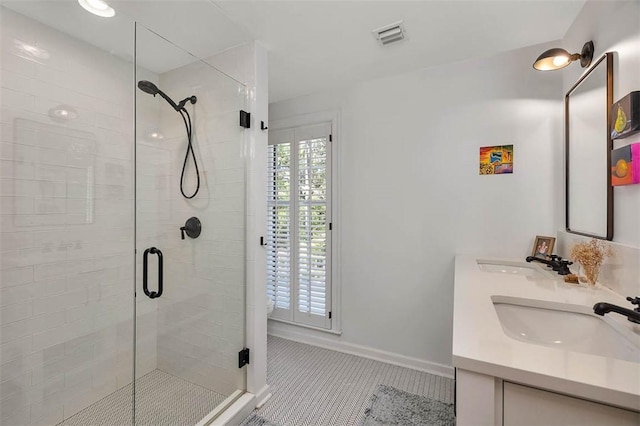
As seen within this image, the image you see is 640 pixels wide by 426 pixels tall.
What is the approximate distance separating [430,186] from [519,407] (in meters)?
1.81

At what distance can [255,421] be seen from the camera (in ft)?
5.72

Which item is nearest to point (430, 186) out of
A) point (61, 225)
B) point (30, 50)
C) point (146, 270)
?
point (146, 270)

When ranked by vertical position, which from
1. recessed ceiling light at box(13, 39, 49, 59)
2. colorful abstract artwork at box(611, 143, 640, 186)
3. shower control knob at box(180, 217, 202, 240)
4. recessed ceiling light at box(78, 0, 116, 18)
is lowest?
shower control knob at box(180, 217, 202, 240)

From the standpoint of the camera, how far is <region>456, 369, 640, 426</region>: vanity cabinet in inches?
24.5

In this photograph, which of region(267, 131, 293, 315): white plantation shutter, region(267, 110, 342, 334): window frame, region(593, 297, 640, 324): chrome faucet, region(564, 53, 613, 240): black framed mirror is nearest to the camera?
region(593, 297, 640, 324): chrome faucet

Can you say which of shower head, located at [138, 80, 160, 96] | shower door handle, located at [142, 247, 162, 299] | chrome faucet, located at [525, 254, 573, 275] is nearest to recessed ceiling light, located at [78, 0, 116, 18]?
shower head, located at [138, 80, 160, 96]

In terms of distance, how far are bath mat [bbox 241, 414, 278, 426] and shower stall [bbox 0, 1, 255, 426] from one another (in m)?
0.18

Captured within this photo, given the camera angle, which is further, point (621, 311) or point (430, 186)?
point (430, 186)

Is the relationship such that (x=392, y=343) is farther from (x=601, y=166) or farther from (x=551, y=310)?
(x=601, y=166)

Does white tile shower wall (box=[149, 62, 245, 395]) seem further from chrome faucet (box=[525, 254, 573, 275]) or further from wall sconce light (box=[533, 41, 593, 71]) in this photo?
chrome faucet (box=[525, 254, 573, 275])

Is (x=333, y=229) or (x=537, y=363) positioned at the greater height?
(x=333, y=229)

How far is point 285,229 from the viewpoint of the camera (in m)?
2.89

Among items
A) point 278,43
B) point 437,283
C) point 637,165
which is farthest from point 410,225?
point 278,43

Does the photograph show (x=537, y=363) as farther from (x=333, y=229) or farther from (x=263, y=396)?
(x=333, y=229)
